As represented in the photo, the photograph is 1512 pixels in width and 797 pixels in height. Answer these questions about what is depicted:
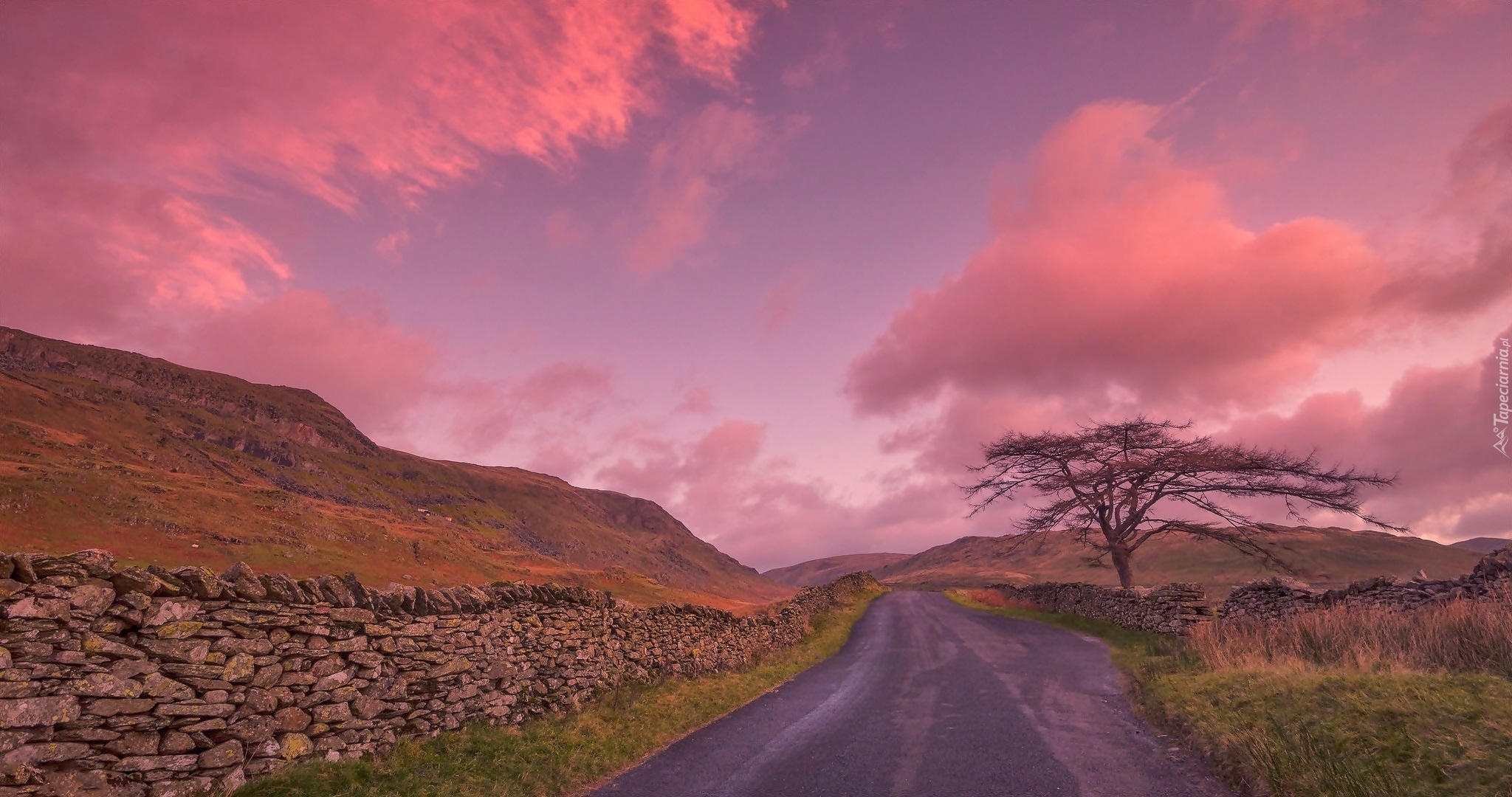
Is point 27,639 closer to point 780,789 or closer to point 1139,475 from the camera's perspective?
point 780,789

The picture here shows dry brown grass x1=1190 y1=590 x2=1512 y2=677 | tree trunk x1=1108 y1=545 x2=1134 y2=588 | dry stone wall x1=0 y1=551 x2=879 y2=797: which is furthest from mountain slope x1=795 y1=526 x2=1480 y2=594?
dry stone wall x1=0 y1=551 x2=879 y2=797

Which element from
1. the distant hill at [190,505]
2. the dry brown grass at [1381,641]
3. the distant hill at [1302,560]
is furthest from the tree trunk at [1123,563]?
the distant hill at [1302,560]

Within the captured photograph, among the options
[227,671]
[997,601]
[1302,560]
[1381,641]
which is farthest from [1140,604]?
[1302,560]

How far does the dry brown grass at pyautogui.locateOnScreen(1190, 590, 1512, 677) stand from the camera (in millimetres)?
9773

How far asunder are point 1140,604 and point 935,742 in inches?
754

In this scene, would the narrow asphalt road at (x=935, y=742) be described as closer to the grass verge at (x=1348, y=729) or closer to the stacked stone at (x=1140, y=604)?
the grass verge at (x=1348, y=729)

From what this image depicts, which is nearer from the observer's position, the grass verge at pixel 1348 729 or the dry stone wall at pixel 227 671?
the grass verge at pixel 1348 729

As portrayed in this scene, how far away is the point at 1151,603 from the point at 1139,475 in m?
9.33

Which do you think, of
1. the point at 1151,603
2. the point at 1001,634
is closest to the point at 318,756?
the point at 1001,634

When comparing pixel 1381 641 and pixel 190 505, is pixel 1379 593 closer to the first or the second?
pixel 1381 641

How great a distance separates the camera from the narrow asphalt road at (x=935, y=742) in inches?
320

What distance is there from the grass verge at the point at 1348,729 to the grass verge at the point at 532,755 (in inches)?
330

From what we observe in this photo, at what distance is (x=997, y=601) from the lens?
43.3 metres

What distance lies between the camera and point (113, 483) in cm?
6419
